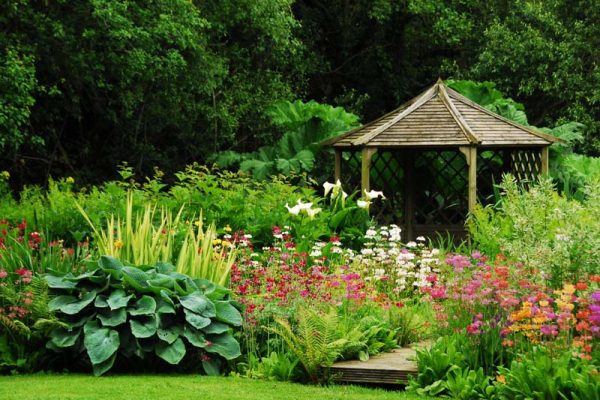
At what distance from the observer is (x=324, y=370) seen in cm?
650

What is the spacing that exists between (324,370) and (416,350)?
0.65 m

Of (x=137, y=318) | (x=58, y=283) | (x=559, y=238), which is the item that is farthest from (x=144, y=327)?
(x=559, y=238)

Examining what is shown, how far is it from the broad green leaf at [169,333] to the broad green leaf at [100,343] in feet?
0.96

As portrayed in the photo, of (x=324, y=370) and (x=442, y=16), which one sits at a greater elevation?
(x=442, y=16)

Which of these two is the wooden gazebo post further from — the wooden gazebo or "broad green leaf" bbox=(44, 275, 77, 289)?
"broad green leaf" bbox=(44, 275, 77, 289)

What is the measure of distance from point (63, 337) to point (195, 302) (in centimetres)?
95

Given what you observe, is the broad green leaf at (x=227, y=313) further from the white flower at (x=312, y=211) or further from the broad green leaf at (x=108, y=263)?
the white flower at (x=312, y=211)

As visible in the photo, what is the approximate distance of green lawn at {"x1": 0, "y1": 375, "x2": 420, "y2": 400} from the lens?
19.1 feet

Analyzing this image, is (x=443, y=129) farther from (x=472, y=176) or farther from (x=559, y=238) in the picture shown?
(x=559, y=238)

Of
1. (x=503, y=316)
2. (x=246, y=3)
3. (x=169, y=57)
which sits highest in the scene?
(x=246, y=3)

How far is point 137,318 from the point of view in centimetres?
664

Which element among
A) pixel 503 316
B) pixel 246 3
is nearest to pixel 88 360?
pixel 503 316

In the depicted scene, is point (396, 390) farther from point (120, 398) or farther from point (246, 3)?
point (246, 3)

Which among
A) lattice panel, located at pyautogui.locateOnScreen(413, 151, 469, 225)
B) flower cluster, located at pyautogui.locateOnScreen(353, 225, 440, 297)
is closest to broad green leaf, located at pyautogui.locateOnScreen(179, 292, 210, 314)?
flower cluster, located at pyautogui.locateOnScreen(353, 225, 440, 297)
